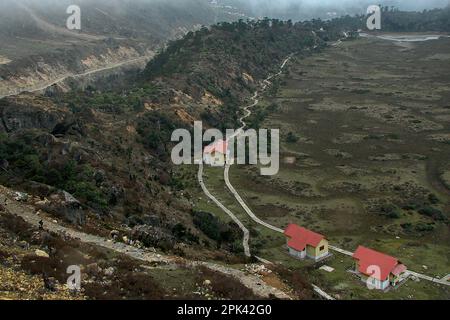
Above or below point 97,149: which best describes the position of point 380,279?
below

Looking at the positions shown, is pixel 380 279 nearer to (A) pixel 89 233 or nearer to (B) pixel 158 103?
(A) pixel 89 233

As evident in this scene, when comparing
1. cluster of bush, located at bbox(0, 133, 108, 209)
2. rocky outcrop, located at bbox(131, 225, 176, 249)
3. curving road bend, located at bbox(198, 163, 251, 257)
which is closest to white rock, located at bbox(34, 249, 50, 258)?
rocky outcrop, located at bbox(131, 225, 176, 249)

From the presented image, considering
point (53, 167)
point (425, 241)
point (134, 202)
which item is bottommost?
point (425, 241)

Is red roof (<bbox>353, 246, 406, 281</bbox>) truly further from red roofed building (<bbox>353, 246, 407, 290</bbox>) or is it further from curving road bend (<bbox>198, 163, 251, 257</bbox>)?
curving road bend (<bbox>198, 163, 251, 257</bbox>)

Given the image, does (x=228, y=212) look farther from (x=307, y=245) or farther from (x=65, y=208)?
(x=65, y=208)

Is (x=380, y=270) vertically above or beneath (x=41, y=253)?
beneath

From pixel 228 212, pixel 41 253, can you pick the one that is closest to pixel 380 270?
pixel 228 212

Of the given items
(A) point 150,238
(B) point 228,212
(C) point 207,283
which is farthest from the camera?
(B) point 228,212
